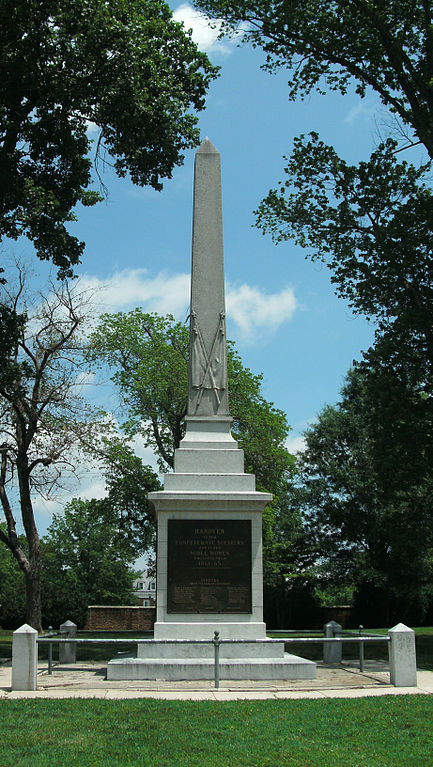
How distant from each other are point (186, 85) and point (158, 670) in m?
13.3

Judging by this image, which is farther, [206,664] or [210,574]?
[210,574]

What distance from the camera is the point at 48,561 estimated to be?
169ft

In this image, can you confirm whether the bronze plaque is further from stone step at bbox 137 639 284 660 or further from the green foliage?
the green foliage

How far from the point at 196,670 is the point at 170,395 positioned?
19.1 metres

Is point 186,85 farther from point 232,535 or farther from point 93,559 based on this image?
point 93,559

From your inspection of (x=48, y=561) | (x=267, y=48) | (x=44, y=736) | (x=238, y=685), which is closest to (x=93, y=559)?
(x=48, y=561)

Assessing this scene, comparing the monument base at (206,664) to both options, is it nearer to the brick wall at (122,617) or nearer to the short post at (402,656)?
the short post at (402,656)

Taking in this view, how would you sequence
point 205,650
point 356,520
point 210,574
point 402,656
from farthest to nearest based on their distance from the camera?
1. point 356,520
2. point 210,574
3. point 205,650
4. point 402,656

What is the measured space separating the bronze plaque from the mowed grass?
3.38 m

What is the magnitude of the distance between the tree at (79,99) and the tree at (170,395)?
464 inches

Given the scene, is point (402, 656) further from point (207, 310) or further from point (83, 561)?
point (83, 561)

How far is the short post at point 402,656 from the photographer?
11.6 m

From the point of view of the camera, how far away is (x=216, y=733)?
308 inches

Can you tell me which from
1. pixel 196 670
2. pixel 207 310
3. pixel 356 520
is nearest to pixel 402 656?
pixel 196 670
